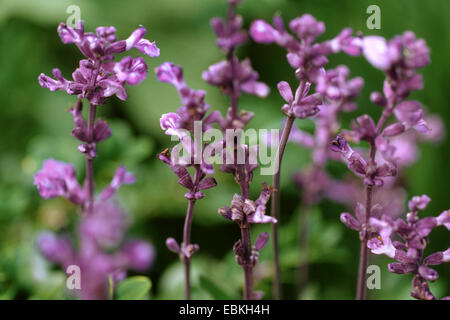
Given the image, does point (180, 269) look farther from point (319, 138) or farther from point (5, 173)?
point (5, 173)

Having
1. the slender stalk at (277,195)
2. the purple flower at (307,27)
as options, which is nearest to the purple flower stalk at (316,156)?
the slender stalk at (277,195)

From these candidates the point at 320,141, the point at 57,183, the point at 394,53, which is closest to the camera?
the point at 394,53

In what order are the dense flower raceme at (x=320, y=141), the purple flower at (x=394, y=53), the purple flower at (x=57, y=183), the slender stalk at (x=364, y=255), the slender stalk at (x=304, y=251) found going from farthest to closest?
1. the slender stalk at (x=304, y=251)
2. the dense flower raceme at (x=320, y=141)
3. the purple flower at (x=57, y=183)
4. the slender stalk at (x=364, y=255)
5. the purple flower at (x=394, y=53)

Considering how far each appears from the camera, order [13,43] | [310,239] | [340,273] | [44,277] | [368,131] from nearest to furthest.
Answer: [368,131] < [44,277] < [310,239] < [340,273] < [13,43]

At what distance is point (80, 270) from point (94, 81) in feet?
0.77

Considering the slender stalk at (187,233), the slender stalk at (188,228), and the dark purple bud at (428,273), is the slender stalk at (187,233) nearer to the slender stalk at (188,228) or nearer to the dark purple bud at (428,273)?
the slender stalk at (188,228)

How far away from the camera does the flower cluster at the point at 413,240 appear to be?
0.57 meters

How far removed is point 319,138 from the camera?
3.31ft

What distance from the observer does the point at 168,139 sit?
149 cm

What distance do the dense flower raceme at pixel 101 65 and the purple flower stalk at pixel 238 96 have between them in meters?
0.10

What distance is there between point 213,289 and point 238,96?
15.2 inches

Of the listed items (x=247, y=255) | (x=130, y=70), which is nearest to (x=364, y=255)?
(x=247, y=255)

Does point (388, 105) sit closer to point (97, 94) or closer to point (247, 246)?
point (247, 246)
